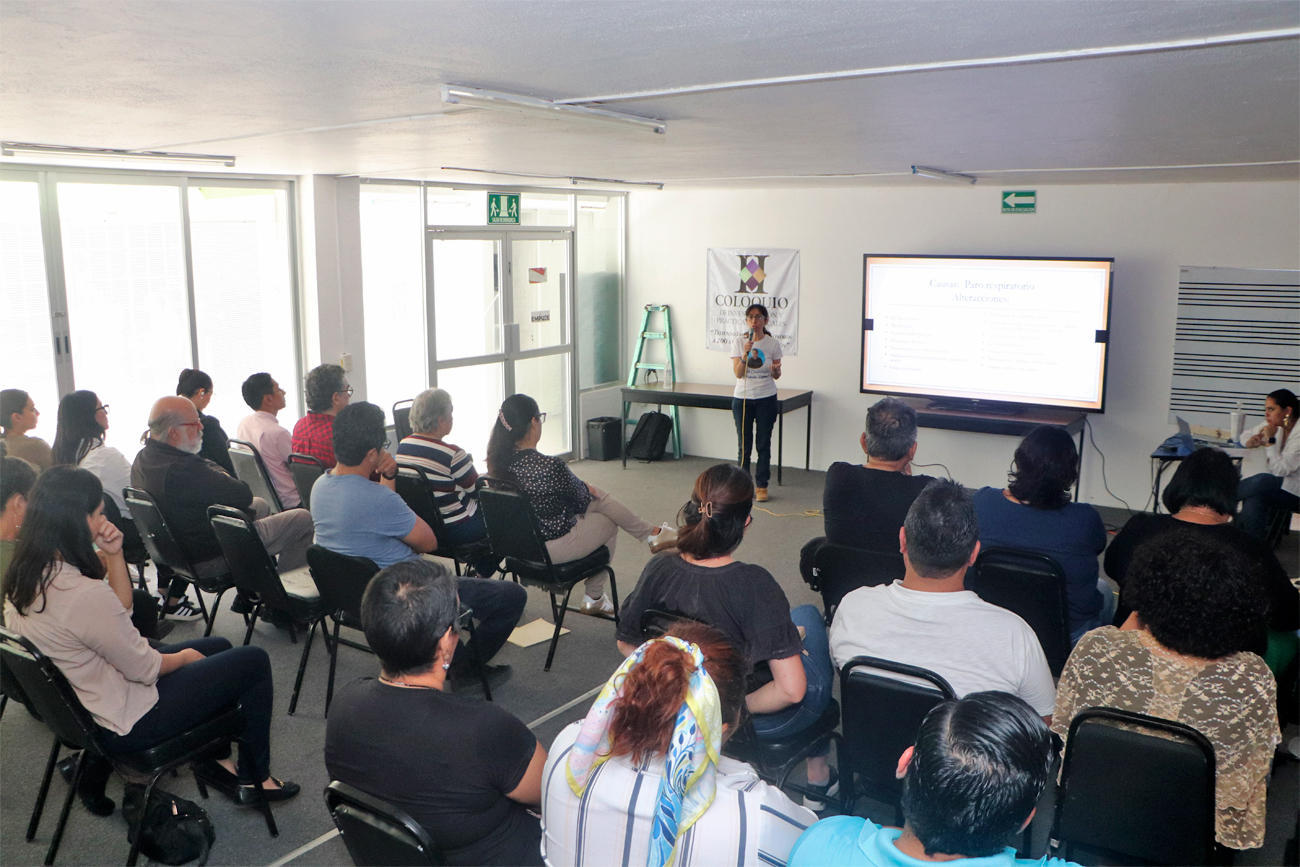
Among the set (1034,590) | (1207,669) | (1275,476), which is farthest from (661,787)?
(1275,476)

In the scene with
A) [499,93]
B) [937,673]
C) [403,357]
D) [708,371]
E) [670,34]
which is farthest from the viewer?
[708,371]

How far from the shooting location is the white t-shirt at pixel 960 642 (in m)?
2.28

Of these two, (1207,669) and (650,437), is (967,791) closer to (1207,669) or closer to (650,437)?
(1207,669)

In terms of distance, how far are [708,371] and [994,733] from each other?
23.6 ft

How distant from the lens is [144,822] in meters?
2.69

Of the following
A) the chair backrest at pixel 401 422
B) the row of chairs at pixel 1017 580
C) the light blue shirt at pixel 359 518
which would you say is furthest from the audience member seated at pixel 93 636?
the chair backrest at pixel 401 422

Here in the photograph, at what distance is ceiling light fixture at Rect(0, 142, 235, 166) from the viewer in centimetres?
422

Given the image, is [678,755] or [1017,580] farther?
[1017,580]

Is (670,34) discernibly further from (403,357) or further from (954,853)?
(403,357)

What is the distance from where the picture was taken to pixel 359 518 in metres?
3.56

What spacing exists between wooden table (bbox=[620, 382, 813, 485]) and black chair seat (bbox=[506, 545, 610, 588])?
136 inches

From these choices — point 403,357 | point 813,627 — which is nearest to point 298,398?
point 403,357

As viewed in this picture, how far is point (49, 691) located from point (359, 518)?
4.05 feet

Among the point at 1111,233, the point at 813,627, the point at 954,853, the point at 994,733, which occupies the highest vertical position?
the point at 1111,233
